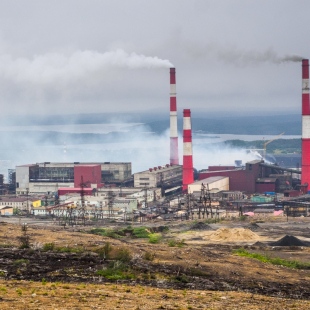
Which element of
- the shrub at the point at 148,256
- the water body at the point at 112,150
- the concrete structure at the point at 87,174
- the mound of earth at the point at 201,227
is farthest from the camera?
the water body at the point at 112,150

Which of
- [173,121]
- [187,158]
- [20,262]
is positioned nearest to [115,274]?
[20,262]

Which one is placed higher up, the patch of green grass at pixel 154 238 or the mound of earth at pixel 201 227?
the mound of earth at pixel 201 227

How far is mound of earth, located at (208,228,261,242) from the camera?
30.8 metres

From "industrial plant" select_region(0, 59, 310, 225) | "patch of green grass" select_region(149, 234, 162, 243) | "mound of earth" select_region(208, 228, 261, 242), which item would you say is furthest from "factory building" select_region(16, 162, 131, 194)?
"mound of earth" select_region(208, 228, 261, 242)

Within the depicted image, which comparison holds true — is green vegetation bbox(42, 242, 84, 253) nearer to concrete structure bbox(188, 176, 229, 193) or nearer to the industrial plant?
the industrial plant

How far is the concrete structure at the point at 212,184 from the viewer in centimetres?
5422

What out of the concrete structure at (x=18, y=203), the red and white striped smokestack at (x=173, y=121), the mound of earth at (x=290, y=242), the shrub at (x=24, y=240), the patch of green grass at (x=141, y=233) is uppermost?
the red and white striped smokestack at (x=173, y=121)

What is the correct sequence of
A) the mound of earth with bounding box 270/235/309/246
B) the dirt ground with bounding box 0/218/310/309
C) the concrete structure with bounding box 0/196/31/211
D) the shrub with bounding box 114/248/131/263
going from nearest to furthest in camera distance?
the dirt ground with bounding box 0/218/310/309 < the shrub with bounding box 114/248/131/263 < the mound of earth with bounding box 270/235/309/246 < the concrete structure with bounding box 0/196/31/211

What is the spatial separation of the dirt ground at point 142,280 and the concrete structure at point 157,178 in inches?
1365

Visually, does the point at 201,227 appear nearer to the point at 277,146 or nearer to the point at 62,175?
the point at 62,175

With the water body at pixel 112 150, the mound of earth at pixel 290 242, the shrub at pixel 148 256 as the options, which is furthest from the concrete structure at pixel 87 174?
the shrub at pixel 148 256

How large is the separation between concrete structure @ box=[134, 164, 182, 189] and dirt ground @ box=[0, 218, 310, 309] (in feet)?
114

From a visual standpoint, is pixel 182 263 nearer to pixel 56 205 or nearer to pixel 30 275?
pixel 30 275

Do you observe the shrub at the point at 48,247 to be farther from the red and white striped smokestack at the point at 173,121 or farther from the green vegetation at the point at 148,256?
the red and white striped smokestack at the point at 173,121
